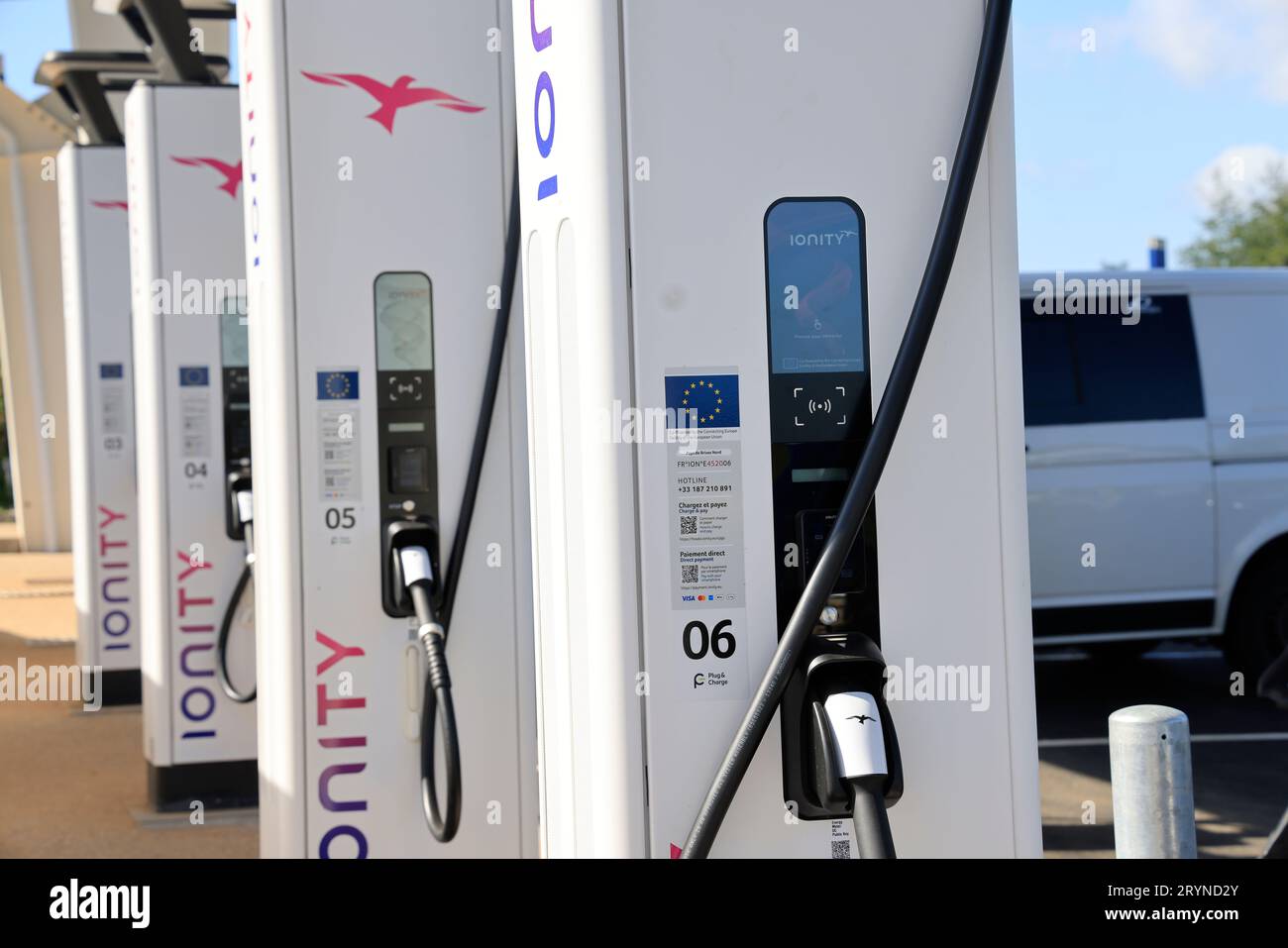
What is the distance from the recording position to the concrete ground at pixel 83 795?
20.7 feet

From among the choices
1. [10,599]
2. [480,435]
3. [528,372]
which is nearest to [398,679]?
[480,435]

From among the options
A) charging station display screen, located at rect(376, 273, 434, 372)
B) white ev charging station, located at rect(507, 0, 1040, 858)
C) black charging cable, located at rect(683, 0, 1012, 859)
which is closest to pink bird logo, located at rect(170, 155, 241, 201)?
charging station display screen, located at rect(376, 273, 434, 372)

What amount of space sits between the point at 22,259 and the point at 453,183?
729 inches

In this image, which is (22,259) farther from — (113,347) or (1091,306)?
(1091,306)

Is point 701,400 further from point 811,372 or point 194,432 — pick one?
point 194,432

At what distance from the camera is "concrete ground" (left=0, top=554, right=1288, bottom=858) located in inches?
241

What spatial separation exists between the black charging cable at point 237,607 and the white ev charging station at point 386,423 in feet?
8.22

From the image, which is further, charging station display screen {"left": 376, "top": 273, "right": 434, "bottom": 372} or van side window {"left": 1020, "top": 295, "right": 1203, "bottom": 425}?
van side window {"left": 1020, "top": 295, "right": 1203, "bottom": 425}

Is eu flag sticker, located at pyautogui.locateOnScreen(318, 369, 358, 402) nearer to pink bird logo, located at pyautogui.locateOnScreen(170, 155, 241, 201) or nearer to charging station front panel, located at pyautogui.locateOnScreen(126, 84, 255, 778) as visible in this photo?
charging station front panel, located at pyautogui.locateOnScreen(126, 84, 255, 778)

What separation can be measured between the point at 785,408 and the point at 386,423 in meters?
1.98

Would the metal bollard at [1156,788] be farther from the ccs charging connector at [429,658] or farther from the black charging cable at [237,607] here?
the black charging cable at [237,607]

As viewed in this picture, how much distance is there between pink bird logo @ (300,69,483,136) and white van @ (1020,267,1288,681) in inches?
184

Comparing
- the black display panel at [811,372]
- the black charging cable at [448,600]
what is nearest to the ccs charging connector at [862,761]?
the black display panel at [811,372]

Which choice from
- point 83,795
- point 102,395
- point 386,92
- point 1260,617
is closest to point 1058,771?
point 1260,617
